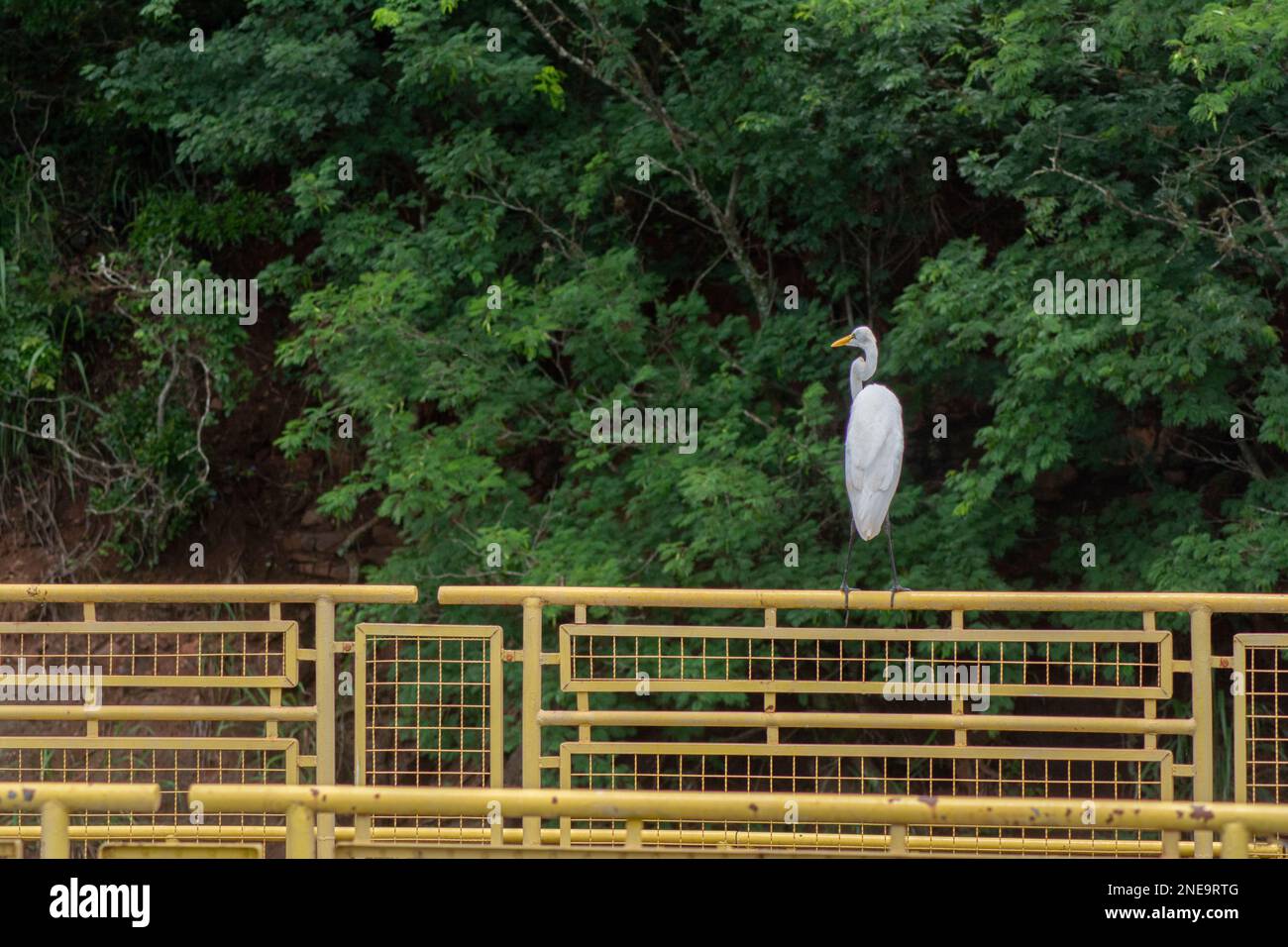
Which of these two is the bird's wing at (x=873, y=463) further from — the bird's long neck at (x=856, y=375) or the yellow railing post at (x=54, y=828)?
the yellow railing post at (x=54, y=828)

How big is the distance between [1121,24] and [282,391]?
27.7ft

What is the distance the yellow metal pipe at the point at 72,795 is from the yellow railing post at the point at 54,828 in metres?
0.01

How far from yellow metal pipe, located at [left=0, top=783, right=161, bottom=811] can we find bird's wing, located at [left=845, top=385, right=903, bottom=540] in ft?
16.0

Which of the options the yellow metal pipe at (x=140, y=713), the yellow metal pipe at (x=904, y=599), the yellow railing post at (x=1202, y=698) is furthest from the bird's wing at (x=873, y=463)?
the yellow metal pipe at (x=140, y=713)

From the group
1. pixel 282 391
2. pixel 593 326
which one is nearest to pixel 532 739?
pixel 593 326

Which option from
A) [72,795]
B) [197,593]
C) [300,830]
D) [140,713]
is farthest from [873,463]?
[72,795]

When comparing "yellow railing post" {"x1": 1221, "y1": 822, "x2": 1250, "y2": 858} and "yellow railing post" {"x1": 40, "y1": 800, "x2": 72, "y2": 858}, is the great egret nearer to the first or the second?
"yellow railing post" {"x1": 1221, "y1": 822, "x2": 1250, "y2": 858}

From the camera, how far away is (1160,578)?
10.1 meters

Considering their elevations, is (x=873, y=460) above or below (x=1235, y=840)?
above

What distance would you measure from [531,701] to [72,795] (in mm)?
2869

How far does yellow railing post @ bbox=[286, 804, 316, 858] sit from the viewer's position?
3410mm

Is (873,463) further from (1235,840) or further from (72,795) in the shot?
(72,795)

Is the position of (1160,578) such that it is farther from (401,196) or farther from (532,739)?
(401,196)

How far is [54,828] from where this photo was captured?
11.3 feet
